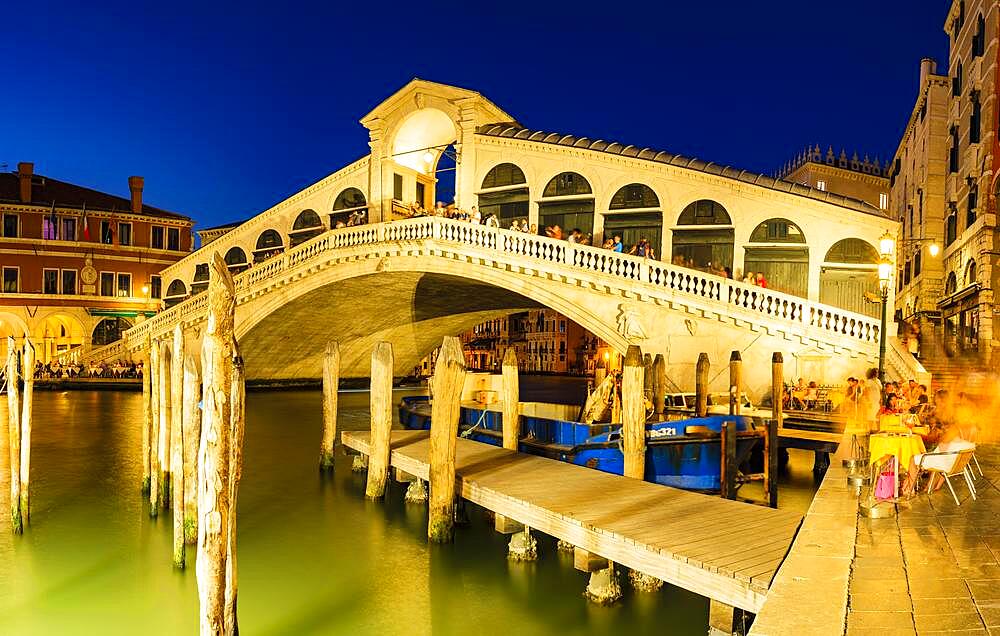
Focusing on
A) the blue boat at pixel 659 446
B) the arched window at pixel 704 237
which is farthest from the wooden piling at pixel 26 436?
the arched window at pixel 704 237

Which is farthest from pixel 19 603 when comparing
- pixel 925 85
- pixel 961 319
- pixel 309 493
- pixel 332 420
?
pixel 925 85

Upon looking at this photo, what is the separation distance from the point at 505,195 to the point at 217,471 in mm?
12451

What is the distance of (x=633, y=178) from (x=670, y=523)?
1072cm

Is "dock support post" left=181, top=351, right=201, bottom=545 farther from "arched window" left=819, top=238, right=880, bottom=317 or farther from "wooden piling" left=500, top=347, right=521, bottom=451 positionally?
"arched window" left=819, top=238, right=880, bottom=317

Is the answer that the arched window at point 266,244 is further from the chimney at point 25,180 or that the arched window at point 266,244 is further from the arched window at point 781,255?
the arched window at point 781,255

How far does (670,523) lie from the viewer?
4.16m

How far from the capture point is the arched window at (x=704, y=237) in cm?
1336

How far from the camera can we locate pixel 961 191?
42.0 feet

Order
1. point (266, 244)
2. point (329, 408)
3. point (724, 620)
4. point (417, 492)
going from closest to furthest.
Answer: point (724, 620) < point (417, 492) < point (329, 408) < point (266, 244)

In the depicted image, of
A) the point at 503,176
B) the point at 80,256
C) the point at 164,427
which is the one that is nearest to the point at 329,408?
the point at 164,427

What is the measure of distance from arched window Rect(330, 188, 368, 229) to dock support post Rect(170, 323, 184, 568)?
1106 cm

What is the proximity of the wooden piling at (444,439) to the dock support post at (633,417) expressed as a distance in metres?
1.50

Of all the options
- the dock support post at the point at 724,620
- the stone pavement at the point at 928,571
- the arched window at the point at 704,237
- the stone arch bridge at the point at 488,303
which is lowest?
the dock support post at the point at 724,620

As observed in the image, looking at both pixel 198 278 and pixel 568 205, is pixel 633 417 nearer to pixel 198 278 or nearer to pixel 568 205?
pixel 568 205
